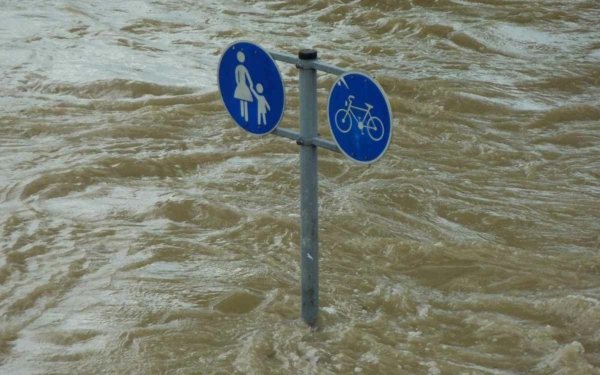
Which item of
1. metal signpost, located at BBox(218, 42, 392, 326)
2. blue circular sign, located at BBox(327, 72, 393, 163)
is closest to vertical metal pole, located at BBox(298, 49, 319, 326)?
metal signpost, located at BBox(218, 42, 392, 326)

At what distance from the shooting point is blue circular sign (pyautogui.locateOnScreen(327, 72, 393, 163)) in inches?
120

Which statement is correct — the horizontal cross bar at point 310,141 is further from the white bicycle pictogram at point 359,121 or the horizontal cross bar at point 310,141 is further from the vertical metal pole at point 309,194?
the white bicycle pictogram at point 359,121

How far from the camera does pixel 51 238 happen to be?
15.9 feet

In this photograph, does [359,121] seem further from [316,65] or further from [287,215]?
[287,215]

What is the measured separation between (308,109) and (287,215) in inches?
74.0

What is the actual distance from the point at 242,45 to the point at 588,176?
3.32 meters

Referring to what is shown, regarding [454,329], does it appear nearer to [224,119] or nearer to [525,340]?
[525,340]

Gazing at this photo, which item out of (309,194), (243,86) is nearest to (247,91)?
(243,86)

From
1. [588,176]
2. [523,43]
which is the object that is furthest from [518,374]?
[523,43]

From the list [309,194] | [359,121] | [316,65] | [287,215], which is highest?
[316,65]

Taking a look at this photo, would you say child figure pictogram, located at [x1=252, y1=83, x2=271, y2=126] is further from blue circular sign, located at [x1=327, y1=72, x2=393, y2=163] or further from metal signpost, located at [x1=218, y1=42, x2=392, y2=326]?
Answer: blue circular sign, located at [x1=327, y1=72, x2=393, y2=163]

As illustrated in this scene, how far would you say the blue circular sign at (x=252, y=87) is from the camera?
334 centimetres

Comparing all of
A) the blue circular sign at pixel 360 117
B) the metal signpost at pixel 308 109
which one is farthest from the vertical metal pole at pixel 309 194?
the blue circular sign at pixel 360 117

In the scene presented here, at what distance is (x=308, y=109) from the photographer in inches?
131
